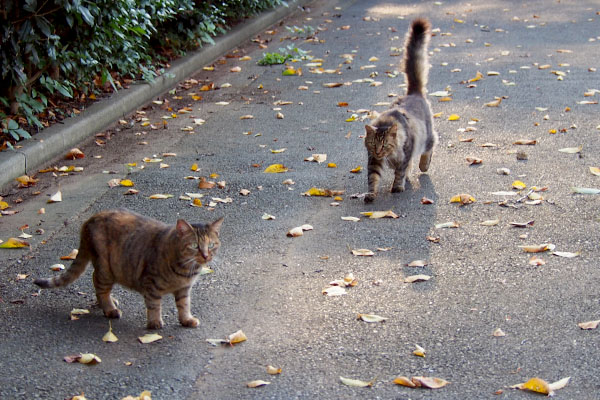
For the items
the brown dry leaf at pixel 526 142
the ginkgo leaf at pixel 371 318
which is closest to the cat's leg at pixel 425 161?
the brown dry leaf at pixel 526 142

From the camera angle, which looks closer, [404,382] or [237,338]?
[404,382]

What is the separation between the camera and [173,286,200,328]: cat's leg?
14.2ft

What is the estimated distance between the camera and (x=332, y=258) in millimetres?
5281

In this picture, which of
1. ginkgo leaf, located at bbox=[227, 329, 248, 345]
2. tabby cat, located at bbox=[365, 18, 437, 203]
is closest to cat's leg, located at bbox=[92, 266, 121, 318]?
ginkgo leaf, located at bbox=[227, 329, 248, 345]

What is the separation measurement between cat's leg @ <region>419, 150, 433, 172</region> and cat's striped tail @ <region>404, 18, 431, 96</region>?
67 cm

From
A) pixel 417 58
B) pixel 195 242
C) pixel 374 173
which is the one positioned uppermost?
pixel 417 58

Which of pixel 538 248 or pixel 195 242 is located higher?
pixel 195 242

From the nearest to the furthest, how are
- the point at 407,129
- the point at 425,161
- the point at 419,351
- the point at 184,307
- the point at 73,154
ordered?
the point at 419,351, the point at 184,307, the point at 407,129, the point at 425,161, the point at 73,154

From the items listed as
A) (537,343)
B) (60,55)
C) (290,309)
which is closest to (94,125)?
(60,55)

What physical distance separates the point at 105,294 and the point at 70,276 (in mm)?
256

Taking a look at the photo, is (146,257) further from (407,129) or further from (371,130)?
(407,129)

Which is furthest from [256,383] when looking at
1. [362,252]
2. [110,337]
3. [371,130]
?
[371,130]

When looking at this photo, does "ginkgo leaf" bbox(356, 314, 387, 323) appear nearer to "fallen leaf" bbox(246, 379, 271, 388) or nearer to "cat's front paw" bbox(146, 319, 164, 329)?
"fallen leaf" bbox(246, 379, 271, 388)

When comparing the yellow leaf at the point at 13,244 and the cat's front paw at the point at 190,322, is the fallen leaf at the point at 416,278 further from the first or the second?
the yellow leaf at the point at 13,244
